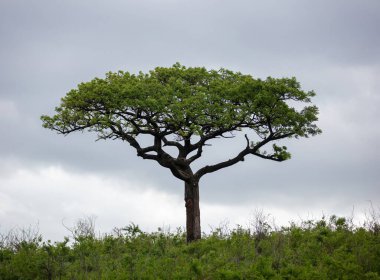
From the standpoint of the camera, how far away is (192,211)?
89.4ft

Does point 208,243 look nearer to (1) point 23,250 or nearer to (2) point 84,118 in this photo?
(1) point 23,250

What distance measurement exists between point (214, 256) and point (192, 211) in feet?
31.7

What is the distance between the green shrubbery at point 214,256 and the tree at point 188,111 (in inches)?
230

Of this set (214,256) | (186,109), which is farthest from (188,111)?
(214,256)

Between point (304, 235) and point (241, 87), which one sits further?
point (241, 87)

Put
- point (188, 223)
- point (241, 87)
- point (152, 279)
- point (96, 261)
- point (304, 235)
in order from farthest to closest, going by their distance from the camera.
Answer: point (188, 223) < point (241, 87) < point (304, 235) < point (96, 261) < point (152, 279)

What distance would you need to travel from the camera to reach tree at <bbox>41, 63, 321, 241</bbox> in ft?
82.6

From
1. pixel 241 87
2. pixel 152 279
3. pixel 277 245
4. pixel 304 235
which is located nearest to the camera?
pixel 152 279

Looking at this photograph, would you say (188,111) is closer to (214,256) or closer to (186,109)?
(186,109)

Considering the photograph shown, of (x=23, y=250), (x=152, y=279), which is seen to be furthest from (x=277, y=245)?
(x=23, y=250)

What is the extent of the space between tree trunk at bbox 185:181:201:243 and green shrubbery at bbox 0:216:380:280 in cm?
375

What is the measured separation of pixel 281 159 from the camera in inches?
1105

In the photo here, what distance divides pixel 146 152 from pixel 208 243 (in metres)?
8.83

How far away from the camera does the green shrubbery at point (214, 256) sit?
1456 centimetres
